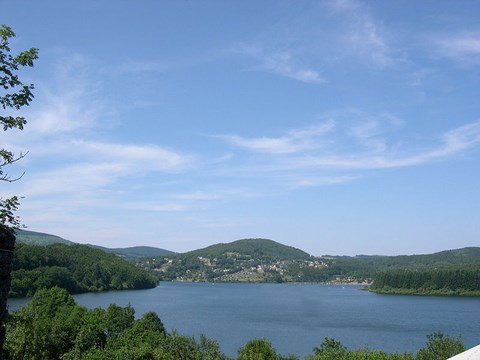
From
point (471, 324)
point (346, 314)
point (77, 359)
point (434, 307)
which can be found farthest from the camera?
point (434, 307)

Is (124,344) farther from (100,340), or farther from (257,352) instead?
(257,352)

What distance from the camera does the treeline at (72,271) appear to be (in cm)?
12112

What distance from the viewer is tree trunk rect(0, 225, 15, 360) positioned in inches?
223

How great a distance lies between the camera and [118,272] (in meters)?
170

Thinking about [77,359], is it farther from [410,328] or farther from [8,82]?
[410,328]

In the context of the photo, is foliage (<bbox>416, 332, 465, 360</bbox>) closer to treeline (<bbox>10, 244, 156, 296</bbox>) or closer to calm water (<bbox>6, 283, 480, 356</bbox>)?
calm water (<bbox>6, 283, 480, 356</bbox>)

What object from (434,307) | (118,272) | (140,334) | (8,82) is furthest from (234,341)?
(118,272)

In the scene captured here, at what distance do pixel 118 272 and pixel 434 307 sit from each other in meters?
109

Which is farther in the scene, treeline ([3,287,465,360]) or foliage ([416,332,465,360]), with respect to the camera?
foliage ([416,332,465,360])

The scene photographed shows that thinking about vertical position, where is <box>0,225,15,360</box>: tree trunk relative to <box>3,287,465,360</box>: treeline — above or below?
above

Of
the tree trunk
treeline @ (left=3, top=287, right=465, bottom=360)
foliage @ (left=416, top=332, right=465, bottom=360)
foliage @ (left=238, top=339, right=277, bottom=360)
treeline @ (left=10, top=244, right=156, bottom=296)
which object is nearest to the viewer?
the tree trunk

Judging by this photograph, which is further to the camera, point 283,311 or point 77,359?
point 283,311

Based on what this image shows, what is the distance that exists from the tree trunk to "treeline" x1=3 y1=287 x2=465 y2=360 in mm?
29397

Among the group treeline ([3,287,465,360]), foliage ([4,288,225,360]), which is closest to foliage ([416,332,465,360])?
treeline ([3,287,465,360])
